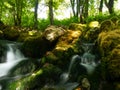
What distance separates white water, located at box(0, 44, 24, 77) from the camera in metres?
12.7

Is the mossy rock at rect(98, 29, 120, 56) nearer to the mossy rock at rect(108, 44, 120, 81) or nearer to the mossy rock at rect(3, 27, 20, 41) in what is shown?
the mossy rock at rect(108, 44, 120, 81)

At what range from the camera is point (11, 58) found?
48.1 ft

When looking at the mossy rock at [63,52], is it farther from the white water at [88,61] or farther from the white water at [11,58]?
the white water at [11,58]

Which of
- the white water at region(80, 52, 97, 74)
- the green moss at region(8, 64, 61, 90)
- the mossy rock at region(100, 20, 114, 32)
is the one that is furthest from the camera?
the mossy rock at region(100, 20, 114, 32)

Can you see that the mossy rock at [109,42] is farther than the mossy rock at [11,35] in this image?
No

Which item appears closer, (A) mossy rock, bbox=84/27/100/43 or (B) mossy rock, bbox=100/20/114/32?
(B) mossy rock, bbox=100/20/114/32

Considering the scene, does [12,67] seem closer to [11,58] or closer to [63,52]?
[11,58]

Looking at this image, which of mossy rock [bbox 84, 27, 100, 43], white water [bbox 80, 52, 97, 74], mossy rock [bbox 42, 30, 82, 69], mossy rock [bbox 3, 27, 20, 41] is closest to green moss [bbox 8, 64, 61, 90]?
mossy rock [bbox 42, 30, 82, 69]

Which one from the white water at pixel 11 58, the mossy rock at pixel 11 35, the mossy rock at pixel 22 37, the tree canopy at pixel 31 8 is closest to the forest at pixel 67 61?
the white water at pixel 11 58

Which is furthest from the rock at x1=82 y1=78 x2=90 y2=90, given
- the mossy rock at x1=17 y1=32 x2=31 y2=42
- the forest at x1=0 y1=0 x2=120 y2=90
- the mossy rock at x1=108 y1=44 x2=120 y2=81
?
the mossy rock at x1=17 y1=32 x2=31 y2=42

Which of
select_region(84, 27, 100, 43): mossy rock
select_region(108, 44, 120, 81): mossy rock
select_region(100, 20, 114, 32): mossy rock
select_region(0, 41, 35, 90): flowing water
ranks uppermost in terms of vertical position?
select_region(100, 20, 114, 32): mossy rock

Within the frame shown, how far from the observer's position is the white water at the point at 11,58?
12680mm

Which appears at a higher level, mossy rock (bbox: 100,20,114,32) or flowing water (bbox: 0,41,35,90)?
mossy rock (bbox: 100,20,114,32)

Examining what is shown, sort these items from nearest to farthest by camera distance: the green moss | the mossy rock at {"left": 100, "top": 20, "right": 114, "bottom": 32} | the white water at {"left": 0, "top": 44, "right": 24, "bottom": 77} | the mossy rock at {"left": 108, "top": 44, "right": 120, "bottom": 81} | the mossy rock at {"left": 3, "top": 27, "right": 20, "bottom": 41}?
1. the mossy rock at {"left": 108, "top": 44, "right": 120, "bottom": 81}
2. the green moss
3. the mossy rock at {"left": 100, "top": 20, "right": 114, "bottom": 32}
4. the white water at {"left": 0, "top": 44, "right": 24, "bottom": 77}
5. the mossy rock at {"left": 3, "top": 27, "right": 20, "bottom": 41}
